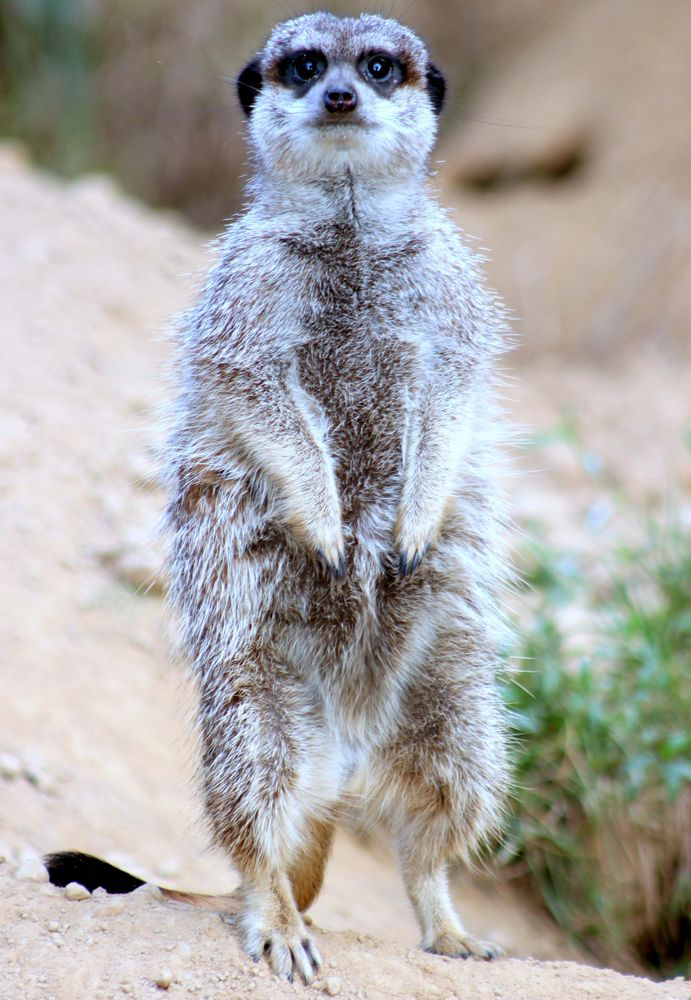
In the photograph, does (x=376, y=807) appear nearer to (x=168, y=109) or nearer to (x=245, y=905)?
(x=245, y=905)

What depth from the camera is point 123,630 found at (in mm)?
3504

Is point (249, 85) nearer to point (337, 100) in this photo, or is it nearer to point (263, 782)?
point (337, 100)

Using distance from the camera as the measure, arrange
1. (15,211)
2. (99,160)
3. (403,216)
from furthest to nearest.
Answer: (99,160) < (15,211) < (403,216)

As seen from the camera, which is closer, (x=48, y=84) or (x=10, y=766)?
(x=10, y=766)

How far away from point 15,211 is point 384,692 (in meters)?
3.28

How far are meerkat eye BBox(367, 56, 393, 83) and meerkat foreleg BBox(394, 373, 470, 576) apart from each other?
0.70 metres

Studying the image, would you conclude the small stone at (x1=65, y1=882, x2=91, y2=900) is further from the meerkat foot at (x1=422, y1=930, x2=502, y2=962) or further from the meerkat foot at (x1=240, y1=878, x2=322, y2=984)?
the meerkat foot at (x1=422, y1=930, x2=502, y2=962)

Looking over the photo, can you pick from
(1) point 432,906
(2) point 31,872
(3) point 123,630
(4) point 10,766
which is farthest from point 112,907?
(3) point 123,630

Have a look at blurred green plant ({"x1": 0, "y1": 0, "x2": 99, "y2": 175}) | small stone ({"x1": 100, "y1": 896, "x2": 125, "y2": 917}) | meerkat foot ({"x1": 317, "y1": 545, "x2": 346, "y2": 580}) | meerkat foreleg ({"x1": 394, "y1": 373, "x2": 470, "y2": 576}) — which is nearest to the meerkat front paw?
meerkat foreleg ({"x1": 394, "y1": 373, "x2": 470, "y2": 576})

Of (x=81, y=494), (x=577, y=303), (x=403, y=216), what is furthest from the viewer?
(x=577, y=303)

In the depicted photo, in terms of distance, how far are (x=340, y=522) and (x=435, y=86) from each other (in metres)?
1.13

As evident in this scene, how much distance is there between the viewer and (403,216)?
8.43 feet

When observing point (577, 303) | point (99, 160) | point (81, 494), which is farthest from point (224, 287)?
point (99, 160)

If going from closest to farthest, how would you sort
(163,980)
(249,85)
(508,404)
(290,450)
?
(163,980) < (290,450) < (249,85) < (508,404)
